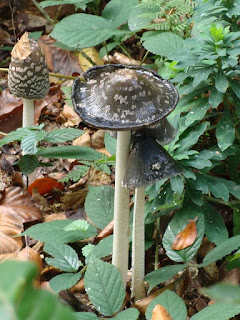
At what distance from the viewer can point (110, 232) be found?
2631mm

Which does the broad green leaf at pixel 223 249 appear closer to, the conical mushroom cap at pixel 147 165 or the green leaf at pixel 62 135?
the conical mushroom cap at pixel 147 165

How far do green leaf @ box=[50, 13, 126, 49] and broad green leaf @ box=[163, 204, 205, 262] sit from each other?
1.88 m

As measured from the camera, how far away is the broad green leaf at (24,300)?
1.05ft

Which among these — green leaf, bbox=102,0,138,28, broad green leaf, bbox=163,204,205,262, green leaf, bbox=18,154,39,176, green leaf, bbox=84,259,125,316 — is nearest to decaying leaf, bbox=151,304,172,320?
green leaf, bbox=84,259,125,316

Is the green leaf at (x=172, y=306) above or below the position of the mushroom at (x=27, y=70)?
below

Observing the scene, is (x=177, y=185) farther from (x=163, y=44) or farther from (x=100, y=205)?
(x=163, y=44)

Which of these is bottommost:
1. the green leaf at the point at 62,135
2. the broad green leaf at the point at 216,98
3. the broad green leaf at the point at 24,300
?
the green leaf at the point at 62,135

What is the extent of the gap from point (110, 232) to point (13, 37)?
3.18 m

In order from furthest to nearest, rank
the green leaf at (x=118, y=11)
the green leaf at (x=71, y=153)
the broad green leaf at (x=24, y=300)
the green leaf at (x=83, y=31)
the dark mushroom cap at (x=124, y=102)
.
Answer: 1. the green leaf at (x=118, y=11)
2. the green leaf at (x=83, y=31)
3. the green leaf at (x=71, y=153)
4. the dark mushroom cap at (x=124, y=102)
5. the broad green leaf at (x=24, y=300)

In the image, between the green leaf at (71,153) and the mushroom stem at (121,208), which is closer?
the mushroom stem at (121,208)

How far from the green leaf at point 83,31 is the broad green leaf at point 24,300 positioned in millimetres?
3501

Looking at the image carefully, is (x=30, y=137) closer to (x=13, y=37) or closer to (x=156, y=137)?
(x=156, y=137)

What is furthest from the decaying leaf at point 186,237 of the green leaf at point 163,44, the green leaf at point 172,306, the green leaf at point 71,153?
the green leaf at point 163,44

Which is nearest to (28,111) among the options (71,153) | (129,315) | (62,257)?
(71,153)
